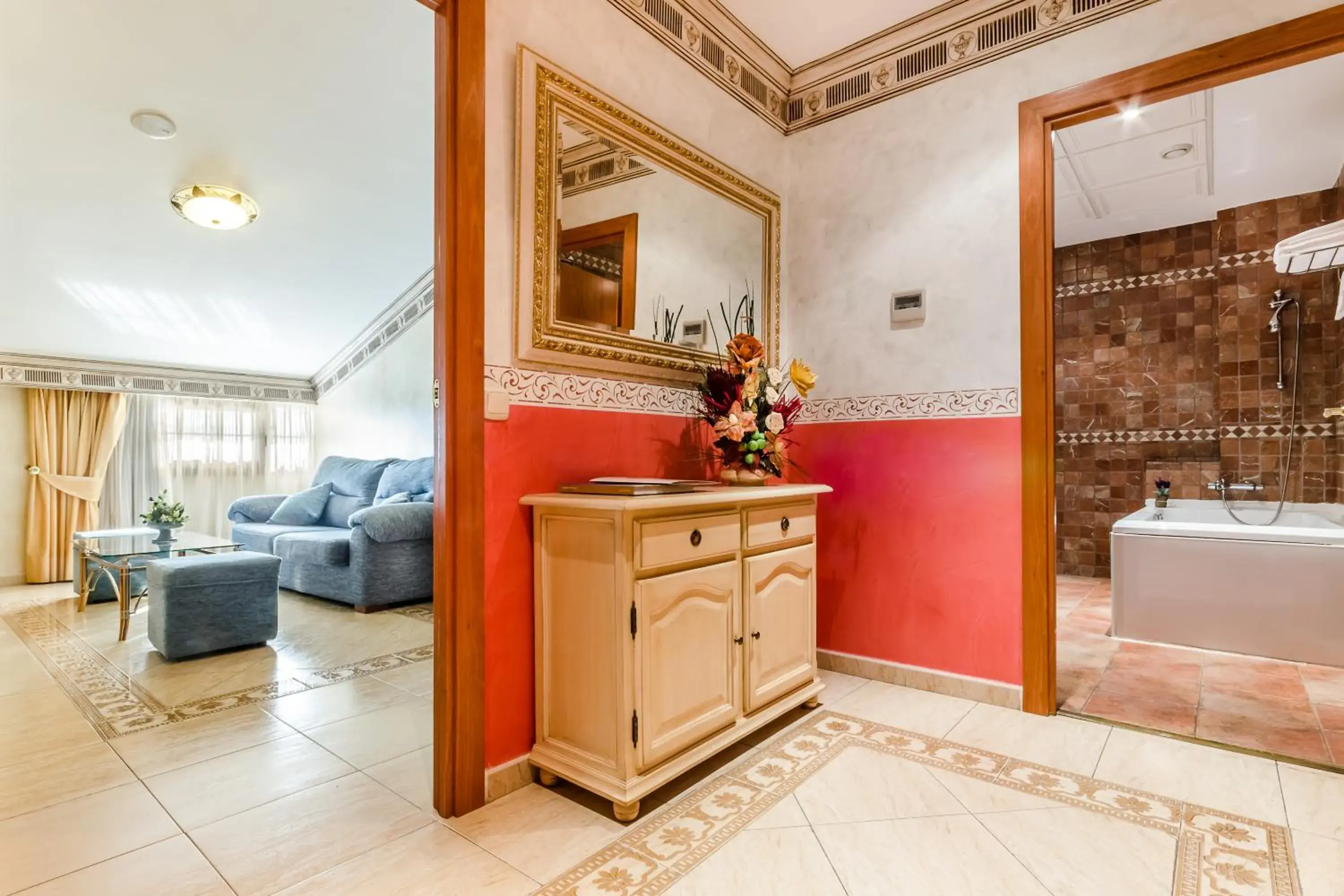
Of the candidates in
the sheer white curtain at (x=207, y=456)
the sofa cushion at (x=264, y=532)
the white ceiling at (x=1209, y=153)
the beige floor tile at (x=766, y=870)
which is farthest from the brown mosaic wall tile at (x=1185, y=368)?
the sheer white curtain at (x=207, y=456)

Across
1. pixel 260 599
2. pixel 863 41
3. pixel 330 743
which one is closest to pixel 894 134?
pixel 863 41

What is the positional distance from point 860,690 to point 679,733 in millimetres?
1123

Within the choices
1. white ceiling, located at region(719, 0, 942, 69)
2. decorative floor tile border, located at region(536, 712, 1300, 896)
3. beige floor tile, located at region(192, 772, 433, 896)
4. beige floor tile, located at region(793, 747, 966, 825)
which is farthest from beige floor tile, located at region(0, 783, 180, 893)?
white ceiling, located at region(719, 0, 942, 69)

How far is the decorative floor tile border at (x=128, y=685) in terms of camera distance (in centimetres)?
238

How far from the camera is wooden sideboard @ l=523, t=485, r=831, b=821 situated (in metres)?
1.63

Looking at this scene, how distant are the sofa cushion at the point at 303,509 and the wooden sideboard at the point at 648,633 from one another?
4.65 metres

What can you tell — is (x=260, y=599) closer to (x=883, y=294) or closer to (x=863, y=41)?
(x=883, y=294)

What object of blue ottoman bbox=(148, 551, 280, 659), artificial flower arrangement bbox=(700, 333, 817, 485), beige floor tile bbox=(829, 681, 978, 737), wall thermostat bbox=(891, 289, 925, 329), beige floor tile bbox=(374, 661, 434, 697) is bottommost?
beige floor tile bbox=(374, 661, 434, 697)

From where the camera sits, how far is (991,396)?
2.44 metres

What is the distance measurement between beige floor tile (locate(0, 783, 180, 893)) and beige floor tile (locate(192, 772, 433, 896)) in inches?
6.0

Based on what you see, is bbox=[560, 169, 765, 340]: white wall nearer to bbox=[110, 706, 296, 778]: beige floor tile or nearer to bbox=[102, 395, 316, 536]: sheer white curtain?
bbox=[110, 706, 296, 778]: beige floor tile

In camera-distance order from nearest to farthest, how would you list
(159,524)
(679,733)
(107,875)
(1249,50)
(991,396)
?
(107,875) → (679,733) → (1249,50) → (991,396) → (159,524)

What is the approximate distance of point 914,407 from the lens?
2.62 m

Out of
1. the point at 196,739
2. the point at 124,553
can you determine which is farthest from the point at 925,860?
the point at 124,553
